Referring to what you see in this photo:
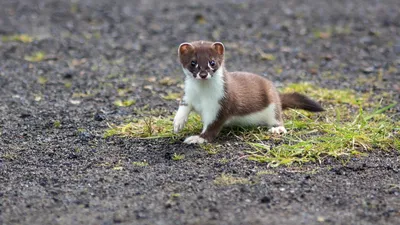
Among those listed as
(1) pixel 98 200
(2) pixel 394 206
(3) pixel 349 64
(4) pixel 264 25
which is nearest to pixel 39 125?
(1) pixel 98 200

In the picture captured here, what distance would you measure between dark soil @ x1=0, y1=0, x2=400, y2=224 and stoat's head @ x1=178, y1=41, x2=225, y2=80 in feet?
1.97

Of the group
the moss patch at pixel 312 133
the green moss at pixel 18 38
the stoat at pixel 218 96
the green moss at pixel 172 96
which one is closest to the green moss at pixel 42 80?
the green moss at pixel 172 96

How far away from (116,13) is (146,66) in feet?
9.73

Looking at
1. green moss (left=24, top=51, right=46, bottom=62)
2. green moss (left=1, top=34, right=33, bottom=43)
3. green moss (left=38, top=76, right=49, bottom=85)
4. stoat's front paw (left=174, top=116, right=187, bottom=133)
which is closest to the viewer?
stoat's front paw (left=174, top=116, right=187, bottom=133)

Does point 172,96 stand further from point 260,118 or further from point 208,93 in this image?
point 208,93

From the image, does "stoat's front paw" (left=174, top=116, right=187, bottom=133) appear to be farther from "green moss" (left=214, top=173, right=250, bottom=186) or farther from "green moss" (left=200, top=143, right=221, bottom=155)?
"green moss" (left=214, top=173, right=250, bottom=186)

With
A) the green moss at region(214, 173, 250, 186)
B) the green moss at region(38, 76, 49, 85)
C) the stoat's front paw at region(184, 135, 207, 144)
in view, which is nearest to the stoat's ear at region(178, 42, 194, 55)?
the stoat's front paw at region(184, 135, 207, 144)

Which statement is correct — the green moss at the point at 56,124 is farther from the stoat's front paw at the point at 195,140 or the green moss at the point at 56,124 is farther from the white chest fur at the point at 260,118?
the white chest fur at the point at 260,118

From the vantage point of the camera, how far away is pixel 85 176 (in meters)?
4.83

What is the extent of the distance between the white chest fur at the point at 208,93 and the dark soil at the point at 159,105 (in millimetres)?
267

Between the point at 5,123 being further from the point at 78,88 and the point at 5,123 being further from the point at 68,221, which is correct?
the point at 68,221

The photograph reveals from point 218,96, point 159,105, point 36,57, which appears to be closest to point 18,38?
point 36,57

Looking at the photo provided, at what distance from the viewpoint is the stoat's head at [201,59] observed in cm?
530

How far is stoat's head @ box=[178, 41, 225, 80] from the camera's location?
530 centimetres
